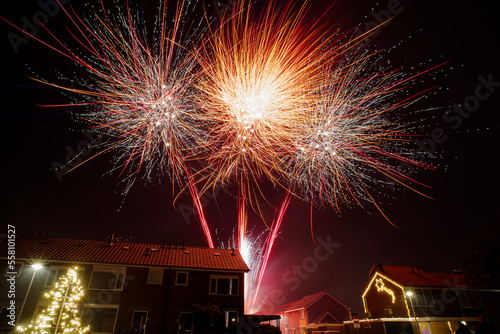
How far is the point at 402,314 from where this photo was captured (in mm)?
26391

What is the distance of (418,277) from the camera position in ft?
96.0

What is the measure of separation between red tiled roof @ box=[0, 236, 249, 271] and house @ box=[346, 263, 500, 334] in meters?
16.2

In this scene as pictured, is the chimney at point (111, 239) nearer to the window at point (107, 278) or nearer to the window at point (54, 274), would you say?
the window at point (107, 278)

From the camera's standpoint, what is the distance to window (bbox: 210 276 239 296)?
21.6m

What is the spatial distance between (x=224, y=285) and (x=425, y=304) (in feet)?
64.9

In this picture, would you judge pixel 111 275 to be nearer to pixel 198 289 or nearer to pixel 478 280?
pixel 198 289

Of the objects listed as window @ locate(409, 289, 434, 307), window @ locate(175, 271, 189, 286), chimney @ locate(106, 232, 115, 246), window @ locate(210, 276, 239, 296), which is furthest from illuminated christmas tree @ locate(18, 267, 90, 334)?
window @ locate(409, 289, 434, 307)

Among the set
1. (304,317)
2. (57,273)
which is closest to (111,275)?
(57,273)

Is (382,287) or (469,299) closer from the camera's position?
(469,299)

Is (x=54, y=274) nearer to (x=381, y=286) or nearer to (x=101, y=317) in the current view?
(x=101, y=317)

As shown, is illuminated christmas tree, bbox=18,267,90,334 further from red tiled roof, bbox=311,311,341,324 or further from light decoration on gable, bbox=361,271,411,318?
red tiled roof, bbox=311,311,341,324

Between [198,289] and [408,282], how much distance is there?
20.9 m

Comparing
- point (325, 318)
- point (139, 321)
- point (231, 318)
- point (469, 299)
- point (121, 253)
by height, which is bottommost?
point (139, 321)

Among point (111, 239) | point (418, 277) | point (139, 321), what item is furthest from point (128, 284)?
point (418, 277)
